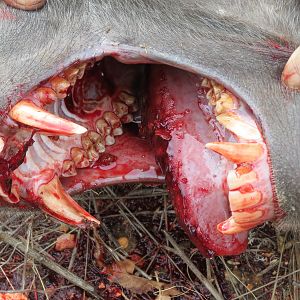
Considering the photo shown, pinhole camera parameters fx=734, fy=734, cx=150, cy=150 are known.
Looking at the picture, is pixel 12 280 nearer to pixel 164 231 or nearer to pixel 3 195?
pixel 164 231

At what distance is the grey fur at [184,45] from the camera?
1.47 meters

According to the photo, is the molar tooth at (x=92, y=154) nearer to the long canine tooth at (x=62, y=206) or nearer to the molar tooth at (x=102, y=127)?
the molar tooth at (x=102, y=127)

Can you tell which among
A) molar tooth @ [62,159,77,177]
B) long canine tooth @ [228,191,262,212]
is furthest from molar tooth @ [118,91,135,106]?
long canine tooth @ [228,191,262,212]

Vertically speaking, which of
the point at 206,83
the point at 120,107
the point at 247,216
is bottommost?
the point at 120,107

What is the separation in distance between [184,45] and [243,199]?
0.35m

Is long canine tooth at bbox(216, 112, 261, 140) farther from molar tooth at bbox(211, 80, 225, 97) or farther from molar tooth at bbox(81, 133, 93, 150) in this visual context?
molar tooth at bbox(81, 133, 93, 150)

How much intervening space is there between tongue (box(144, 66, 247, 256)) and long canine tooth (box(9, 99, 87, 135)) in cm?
36

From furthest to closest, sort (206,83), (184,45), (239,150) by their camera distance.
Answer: (206,83) < (184,45) < (239,150)

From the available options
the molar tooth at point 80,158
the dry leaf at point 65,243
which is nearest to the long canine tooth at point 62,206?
the molar tooth at point 80,158

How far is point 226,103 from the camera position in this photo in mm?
1529

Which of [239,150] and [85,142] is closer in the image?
[239,150]

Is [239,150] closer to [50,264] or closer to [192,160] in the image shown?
Result: [192,160]

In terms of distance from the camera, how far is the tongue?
1.68 metres

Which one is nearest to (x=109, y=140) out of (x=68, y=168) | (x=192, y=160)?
(x=68, y=168)
